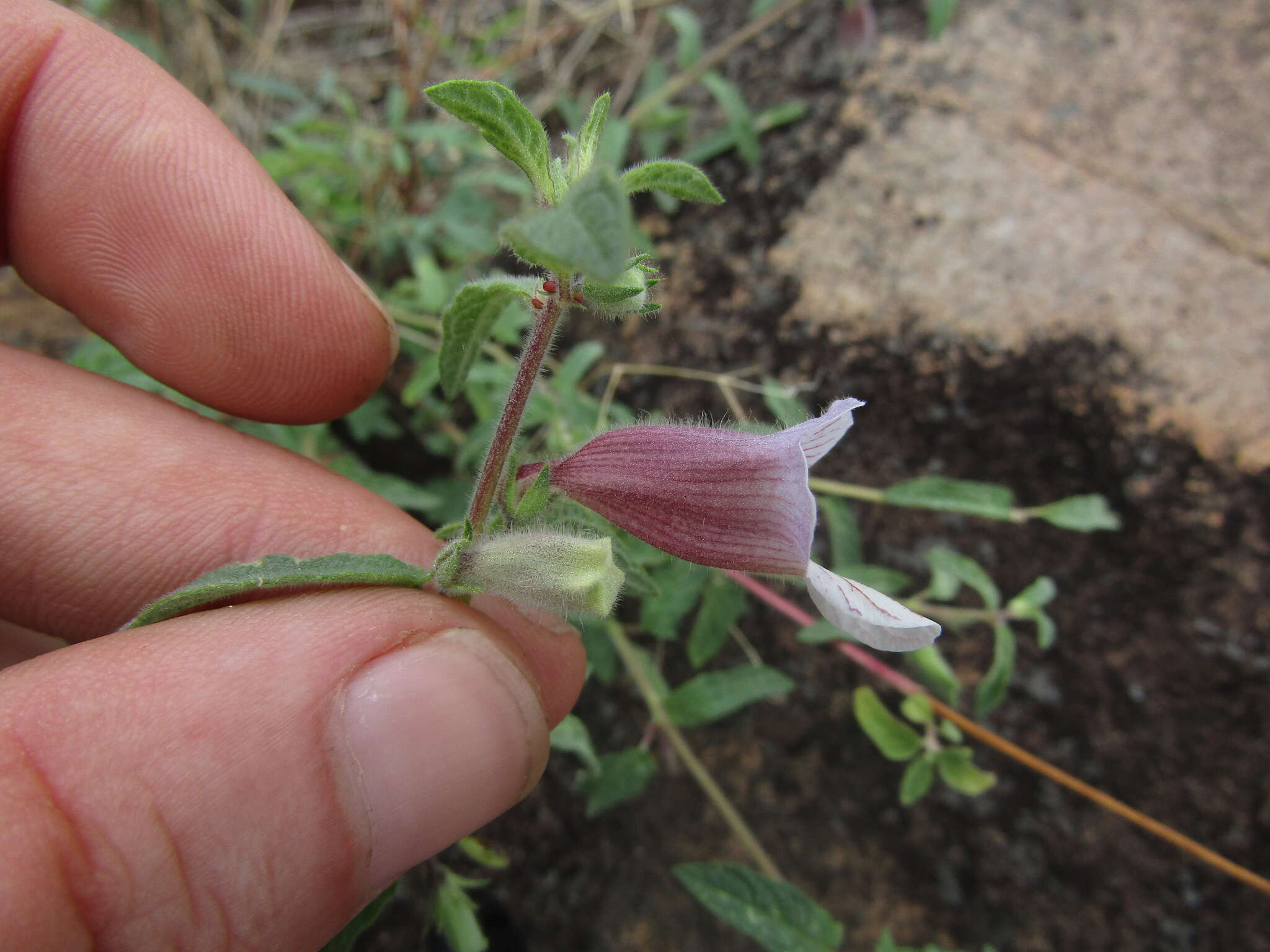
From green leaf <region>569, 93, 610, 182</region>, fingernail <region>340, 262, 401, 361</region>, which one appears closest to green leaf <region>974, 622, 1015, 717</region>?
green leaf <region>569, 93, 610, 182</region>

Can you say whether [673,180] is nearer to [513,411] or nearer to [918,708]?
[513,411]

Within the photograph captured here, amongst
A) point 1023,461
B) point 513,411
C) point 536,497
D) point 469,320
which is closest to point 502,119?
point 469,320

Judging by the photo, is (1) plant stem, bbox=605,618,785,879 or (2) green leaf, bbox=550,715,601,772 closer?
(2) green leaf, bbox=550,715,601,772

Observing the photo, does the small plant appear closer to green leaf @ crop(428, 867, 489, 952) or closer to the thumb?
green leaf @ crop(428, 867, 489, 952)

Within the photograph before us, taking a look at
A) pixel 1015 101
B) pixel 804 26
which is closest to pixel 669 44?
pixel 804 26

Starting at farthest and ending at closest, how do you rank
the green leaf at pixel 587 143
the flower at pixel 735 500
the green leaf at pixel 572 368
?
the green leaf at pixel 572 368 → the green leaf at pixel 587 143 → the flower at pixel 735 500

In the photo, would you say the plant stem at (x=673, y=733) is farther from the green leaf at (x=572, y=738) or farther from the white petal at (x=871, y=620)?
the white petal at (x=871, y=620)

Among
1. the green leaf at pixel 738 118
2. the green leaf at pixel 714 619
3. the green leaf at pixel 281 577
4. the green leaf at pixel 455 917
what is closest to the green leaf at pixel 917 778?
the green leaf at pixel 714 619
